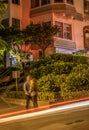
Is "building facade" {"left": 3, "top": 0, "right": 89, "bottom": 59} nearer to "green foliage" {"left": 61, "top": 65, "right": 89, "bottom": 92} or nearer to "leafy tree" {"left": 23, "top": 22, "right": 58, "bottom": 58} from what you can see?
"leafy tree" {"left": 23, "top": 22, "right": 58, "bottom": 58}

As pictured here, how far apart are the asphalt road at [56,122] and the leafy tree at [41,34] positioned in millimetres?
17922

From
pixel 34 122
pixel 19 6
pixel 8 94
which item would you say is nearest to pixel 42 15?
pixel 19 6

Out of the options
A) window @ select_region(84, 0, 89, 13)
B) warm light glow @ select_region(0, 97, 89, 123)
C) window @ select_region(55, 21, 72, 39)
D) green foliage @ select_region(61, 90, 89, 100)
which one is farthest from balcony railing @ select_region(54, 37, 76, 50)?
warm light glow @ select_region(0, 97, 89, 123)

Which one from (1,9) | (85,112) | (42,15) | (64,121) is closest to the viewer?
(64,121)

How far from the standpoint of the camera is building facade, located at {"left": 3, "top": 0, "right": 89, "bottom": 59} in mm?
36938

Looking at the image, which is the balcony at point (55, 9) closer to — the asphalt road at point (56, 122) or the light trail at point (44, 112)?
the light trail at point (44, 112)

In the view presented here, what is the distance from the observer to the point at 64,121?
45.2ft

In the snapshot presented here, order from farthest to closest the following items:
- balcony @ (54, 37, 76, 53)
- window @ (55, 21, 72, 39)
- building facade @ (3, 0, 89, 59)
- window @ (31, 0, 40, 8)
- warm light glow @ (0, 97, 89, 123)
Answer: window @ (31, 0, 40, 8)
window @ (55, 21, 72, 39)
building facade @ (3, 0, 89, 59)
balcony @ (54, 37, 76, 53)
warm light glow @ (0, 97, 89, 123)

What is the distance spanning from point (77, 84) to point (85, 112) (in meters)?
6.13

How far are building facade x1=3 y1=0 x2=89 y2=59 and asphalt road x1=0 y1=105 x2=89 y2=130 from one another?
2070 cm

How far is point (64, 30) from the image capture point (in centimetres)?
3772

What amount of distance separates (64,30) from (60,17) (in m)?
1.37

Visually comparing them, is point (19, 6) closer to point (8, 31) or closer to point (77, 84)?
point (8, 31)

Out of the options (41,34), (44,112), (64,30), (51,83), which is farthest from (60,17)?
(44,112)
